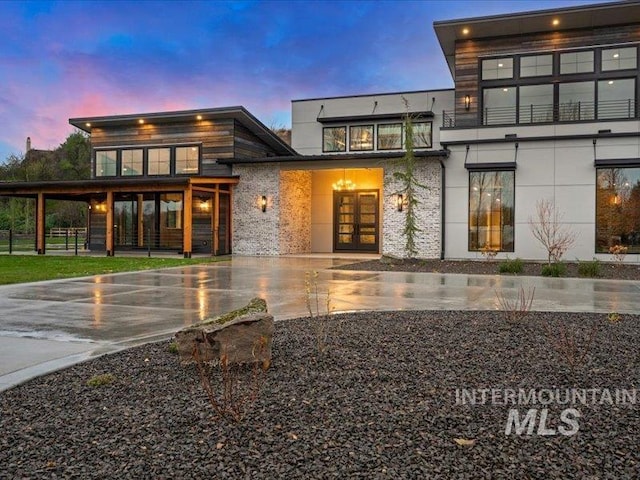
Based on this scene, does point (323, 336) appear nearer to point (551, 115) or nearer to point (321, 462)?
point (321, 462)

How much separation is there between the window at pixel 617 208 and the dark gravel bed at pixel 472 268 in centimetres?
126

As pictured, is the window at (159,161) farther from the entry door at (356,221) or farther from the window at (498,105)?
the window at (498,105)

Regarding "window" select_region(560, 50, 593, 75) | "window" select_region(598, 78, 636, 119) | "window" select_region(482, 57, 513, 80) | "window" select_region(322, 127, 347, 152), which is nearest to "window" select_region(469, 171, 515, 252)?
"window" select_region(482, 57, 513, 80)

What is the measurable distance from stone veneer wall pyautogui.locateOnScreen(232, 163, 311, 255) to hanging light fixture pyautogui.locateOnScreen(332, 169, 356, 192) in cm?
224

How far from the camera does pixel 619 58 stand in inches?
714

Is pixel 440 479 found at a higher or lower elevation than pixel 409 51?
lower

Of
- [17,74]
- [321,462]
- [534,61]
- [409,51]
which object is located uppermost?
[409,51]

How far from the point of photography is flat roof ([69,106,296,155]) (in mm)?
21047

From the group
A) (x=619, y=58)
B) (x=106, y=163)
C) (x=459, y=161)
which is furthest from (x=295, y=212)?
(x=619, y=58)

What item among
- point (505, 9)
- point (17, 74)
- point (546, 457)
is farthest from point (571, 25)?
point (17, 74)

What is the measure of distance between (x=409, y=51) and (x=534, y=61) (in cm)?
1261

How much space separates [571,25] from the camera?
1823 centimetres

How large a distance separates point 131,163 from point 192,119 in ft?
12.2

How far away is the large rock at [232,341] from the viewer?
452 centimetres
